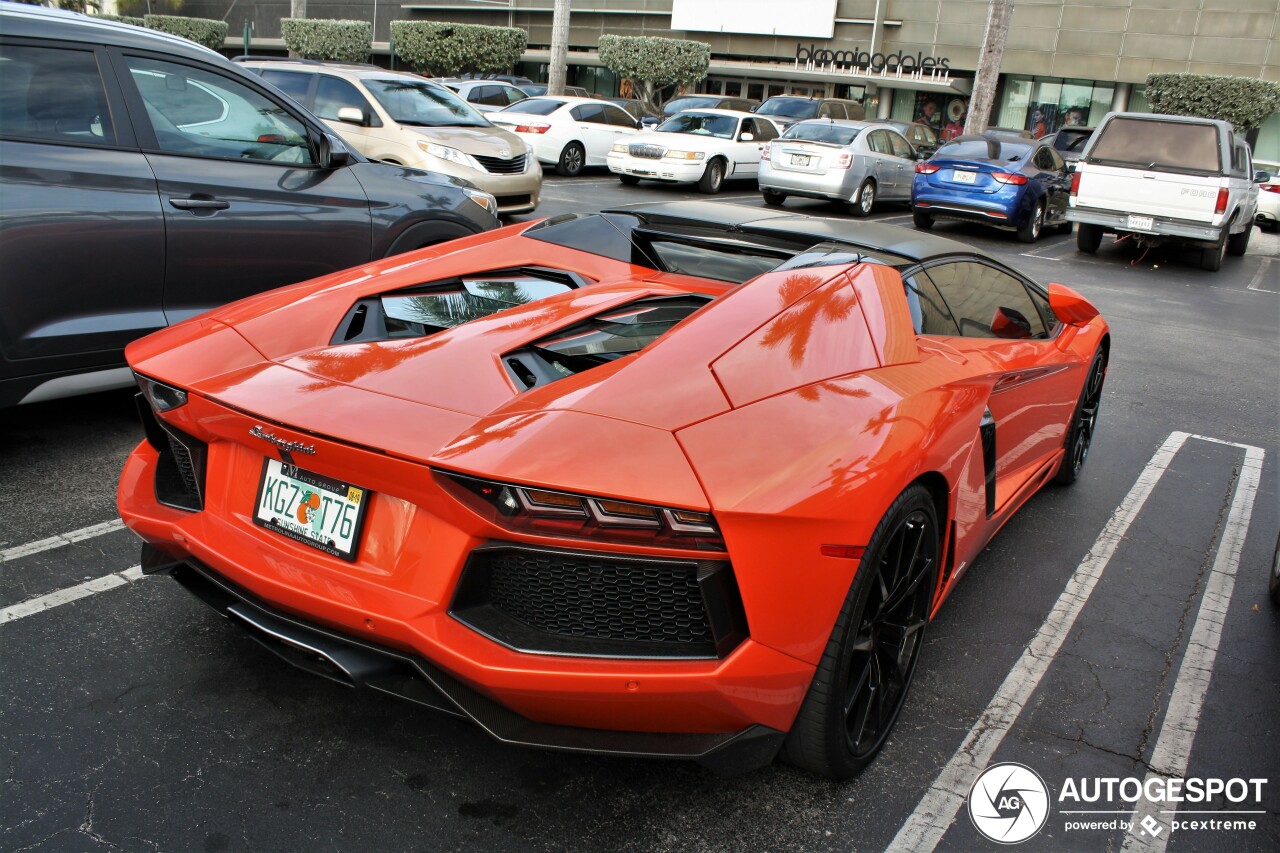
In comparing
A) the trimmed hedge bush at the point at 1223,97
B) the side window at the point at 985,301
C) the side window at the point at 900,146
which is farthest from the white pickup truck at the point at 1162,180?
the trimmed hedge bush at the point at 1223,97

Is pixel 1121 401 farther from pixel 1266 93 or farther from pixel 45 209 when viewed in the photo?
pixel 1266 93

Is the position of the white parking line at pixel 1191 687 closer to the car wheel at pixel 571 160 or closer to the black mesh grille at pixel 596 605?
the black mesh grille at pixel 596 605

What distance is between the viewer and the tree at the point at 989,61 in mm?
22875

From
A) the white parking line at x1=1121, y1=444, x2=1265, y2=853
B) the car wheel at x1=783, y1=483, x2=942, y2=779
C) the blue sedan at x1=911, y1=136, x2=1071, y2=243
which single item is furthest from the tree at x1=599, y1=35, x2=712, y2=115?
the car wheel at x1=783, y1=483, x2=942, y2=779

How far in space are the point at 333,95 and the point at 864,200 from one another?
905 centimetres

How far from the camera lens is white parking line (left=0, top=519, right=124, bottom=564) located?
3.66 metres

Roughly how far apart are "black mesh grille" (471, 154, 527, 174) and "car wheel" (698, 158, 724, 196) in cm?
654

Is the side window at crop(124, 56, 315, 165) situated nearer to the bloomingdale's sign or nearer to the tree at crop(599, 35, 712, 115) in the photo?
the tree at crop(599, 35, 712, 115)

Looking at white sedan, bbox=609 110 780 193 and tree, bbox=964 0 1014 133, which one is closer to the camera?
white sedan, bbox=609 110 780 193

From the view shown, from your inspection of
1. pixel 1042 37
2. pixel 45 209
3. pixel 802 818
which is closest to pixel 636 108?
pixel 1042 37

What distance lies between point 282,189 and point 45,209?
1.20m

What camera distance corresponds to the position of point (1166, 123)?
1362cm

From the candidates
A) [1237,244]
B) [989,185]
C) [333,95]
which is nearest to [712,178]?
[989,185]

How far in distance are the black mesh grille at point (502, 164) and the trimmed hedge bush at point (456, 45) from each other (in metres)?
28.6
